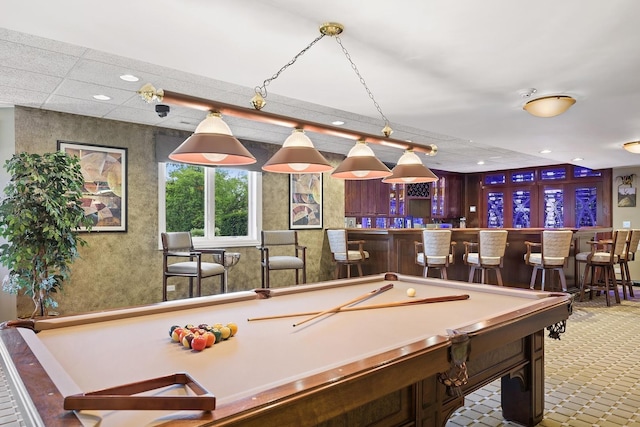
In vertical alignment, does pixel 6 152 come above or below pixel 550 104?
below

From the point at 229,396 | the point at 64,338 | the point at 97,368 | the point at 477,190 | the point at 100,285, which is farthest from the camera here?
the point at 477,190

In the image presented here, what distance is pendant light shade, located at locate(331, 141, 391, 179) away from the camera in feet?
9.25

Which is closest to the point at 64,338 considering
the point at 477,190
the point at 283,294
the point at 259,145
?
the point at 283,294

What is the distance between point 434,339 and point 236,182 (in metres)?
5.32

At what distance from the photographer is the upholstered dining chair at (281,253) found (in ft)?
18.7

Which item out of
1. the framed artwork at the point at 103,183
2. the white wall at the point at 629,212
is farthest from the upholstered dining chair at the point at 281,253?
the white wall at the point at 629,212

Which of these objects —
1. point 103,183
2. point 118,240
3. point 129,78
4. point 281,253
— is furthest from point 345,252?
point 129,78

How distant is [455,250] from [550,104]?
340 cm

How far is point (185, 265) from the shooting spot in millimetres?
4855

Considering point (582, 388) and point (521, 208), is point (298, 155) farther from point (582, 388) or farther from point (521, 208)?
point (521, 208)

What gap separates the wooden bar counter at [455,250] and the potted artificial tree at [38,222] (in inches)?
163

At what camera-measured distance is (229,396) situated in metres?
1.12

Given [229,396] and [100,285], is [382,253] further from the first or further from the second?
[229,396]

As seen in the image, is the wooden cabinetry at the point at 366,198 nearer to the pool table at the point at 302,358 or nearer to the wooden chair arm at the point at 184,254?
the wooden chair arm at the point at 184,254
